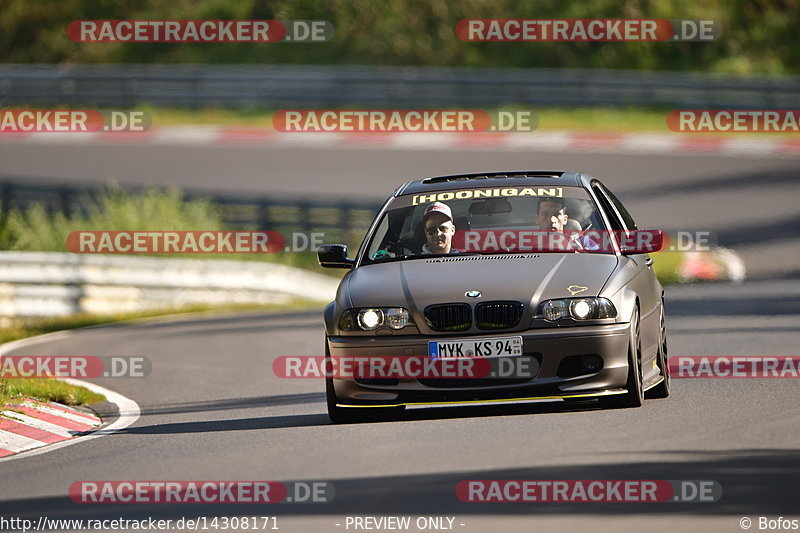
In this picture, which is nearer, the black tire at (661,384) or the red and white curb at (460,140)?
the black tire at (661,384)

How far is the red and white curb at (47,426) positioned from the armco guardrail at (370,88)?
24240mm

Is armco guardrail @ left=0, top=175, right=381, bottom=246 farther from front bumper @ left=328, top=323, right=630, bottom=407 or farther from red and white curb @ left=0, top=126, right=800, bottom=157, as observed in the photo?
front bumper @ left=328, top=323, right=630, bottom=407

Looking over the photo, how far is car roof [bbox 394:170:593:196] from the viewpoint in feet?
35.5

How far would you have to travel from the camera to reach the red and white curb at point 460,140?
1244 inches

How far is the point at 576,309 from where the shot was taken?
9.29 meters

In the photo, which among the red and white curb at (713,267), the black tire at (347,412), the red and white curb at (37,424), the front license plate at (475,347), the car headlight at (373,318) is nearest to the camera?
the front license plate at (475,347)

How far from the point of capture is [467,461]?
812 cm

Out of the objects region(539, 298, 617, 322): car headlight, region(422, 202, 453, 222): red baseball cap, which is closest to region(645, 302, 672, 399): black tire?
region(539, 298, 617, 322): car headlight

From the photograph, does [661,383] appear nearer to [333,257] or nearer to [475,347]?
[475,347]

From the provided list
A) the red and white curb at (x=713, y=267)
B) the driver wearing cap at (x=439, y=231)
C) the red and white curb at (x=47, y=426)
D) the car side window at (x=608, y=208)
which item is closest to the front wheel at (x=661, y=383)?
the car side window at (x=608, y=208)

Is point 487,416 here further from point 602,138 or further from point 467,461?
point 602,138


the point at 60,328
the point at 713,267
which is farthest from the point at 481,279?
the point at 713,267

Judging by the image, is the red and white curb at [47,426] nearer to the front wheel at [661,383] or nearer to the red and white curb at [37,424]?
the red and white curb at [37,424]

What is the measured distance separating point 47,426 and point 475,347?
343 cm
